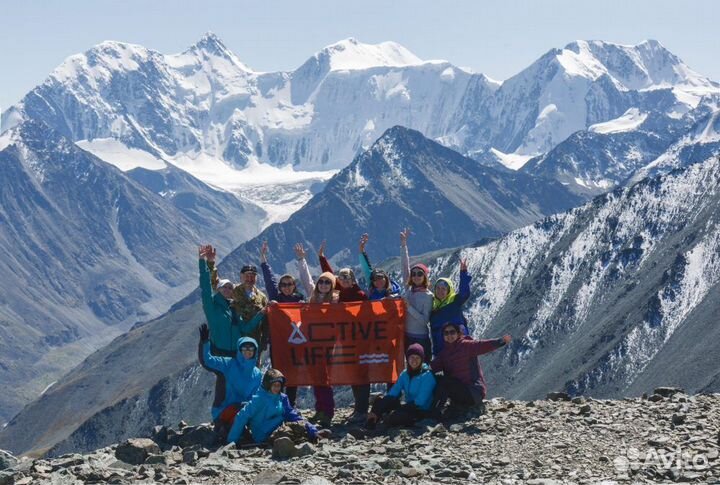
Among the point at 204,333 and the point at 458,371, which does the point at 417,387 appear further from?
the point at 204,333

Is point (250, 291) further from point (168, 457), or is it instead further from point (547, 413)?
point (547, 413)

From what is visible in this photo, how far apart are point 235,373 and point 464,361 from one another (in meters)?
6.13

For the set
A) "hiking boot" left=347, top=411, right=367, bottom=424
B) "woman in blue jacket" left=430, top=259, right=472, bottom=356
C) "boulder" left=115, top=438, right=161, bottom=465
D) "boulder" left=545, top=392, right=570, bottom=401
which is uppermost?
"woman in blue jacket" left=430, top=259, right=472, bottom=356

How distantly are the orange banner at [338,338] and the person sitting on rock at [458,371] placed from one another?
2017 mm

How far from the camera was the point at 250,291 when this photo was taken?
109ft

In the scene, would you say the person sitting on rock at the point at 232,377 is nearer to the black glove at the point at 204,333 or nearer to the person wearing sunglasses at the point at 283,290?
the black glove at the point at 204,333

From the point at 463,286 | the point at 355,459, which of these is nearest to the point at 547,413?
the point at 463,286

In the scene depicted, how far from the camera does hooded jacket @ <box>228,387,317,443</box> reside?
3002 centimetres

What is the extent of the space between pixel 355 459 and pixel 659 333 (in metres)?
169

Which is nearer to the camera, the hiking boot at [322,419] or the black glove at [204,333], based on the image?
the black glove at [204,333]

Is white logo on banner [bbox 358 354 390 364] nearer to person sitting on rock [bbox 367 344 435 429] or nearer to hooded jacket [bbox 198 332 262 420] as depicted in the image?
person sitting on rock [bbox 367 344 435 429]

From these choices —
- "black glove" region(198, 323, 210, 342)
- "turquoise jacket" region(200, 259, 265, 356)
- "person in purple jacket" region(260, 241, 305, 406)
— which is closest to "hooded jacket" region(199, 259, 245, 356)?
"turquoise jacket" region(200, 259, 265, 356)

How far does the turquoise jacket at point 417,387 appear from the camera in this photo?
1218 inches

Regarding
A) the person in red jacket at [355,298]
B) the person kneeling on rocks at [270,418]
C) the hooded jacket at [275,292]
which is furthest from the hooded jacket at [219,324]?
the person in red jacket at [355,298]
